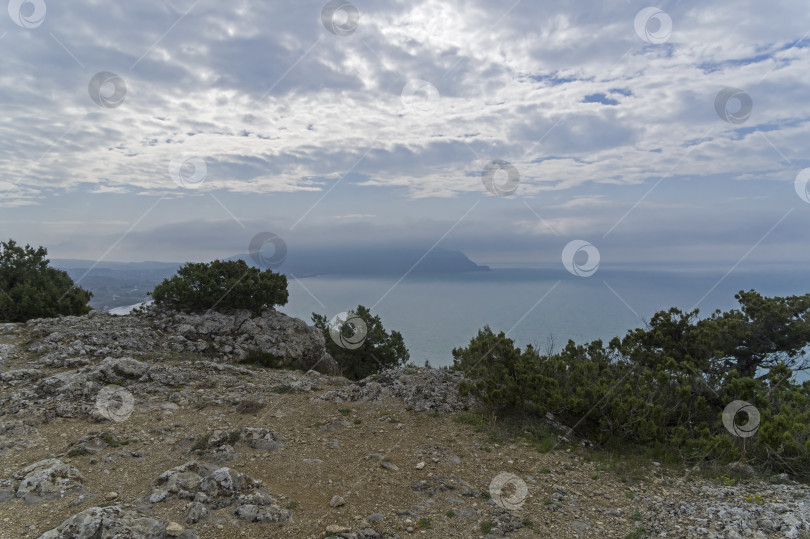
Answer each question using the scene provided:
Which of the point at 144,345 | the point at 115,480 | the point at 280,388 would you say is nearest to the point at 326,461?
the point at 115,480

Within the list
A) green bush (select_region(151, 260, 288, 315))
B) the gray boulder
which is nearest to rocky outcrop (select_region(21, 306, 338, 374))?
green bush (select_region(151, 260, 288, 315))

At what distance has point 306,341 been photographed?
61.8 ft

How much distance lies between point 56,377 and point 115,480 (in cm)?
571

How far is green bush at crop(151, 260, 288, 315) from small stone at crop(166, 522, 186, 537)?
1340 cm

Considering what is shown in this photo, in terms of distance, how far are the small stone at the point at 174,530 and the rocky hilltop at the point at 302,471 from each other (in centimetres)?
2

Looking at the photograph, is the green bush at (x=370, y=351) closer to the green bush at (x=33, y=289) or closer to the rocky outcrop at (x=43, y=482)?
the green bush at (x=33, y=289)

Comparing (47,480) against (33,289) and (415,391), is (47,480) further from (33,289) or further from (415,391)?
(33,289)

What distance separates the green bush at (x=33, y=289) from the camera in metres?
18.4

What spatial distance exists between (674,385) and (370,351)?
16787 millimetres

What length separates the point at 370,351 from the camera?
2495 centimetres

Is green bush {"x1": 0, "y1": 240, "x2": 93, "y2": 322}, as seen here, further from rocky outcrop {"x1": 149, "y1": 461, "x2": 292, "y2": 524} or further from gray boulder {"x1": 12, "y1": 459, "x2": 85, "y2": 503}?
rocky outcrop {"x1": 149, "y1": 461, "x2": 292, "y2": 524}

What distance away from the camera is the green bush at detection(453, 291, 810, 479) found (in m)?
8.45

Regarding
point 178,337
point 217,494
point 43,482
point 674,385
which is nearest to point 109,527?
point 217,494

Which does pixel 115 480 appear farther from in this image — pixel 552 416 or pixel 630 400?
pixel 630 400
